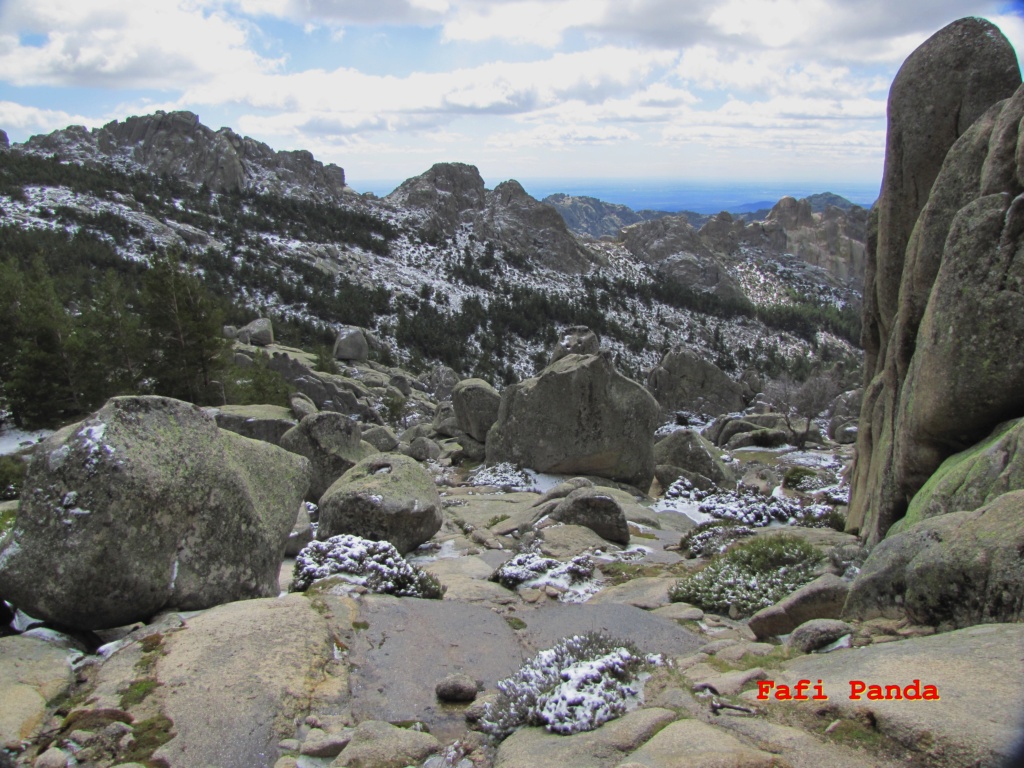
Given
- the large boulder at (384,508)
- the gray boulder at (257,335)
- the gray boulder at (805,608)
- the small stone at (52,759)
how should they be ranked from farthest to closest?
the gray boulder at (257,335), the large boulder at (384,508), the gray boulder at (805,608), the small stone at (52,759)

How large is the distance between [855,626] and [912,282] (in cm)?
689

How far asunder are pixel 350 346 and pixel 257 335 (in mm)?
11380

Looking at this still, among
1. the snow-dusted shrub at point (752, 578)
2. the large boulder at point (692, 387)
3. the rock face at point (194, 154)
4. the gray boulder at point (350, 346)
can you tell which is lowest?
the large boulder at point (692, 387)

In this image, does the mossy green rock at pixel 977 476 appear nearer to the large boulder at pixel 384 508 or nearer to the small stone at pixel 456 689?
the small stone at pixel 456 689

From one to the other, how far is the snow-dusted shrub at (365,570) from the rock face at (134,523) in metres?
1.18

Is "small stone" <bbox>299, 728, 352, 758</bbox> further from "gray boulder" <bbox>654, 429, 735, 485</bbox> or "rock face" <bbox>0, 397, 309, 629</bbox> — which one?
"gray boulder" <bbox>654, 429, 735, 485</bbox>

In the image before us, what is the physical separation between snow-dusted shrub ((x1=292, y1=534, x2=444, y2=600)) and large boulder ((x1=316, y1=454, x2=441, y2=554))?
224 centimetres

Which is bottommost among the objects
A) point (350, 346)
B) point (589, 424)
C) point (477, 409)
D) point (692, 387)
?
point (692, 387)

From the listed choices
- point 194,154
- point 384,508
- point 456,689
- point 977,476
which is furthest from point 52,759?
point 194,154

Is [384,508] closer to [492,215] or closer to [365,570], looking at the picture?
[365,570]

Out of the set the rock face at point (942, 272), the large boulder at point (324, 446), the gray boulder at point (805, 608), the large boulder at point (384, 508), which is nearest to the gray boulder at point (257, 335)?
the large boulder at point (324, 446)

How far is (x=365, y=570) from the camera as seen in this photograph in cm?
1037

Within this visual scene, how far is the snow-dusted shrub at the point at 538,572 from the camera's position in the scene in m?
11.5

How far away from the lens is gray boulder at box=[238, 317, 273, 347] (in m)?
60.7
